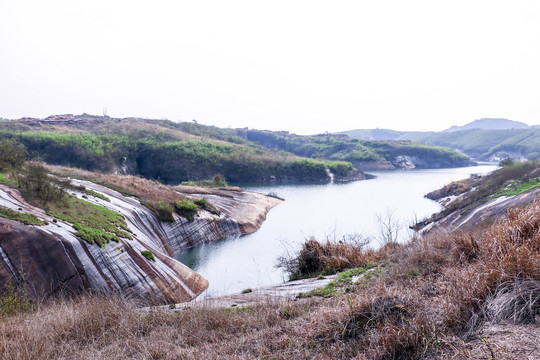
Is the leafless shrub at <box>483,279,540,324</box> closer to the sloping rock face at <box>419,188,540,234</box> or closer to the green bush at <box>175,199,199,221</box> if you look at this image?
the sloping rock face at <box>419,188,540,234</box>

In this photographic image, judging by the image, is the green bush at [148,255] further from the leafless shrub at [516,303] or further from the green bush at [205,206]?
the leafless shrub at [516,303]

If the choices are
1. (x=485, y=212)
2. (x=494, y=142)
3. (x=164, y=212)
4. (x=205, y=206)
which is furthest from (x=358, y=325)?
(x=494, y=142)

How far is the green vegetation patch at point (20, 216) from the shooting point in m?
11.7

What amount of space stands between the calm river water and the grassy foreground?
5594mm

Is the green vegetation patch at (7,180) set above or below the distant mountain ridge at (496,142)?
below

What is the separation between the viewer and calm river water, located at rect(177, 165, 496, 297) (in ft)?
60.0

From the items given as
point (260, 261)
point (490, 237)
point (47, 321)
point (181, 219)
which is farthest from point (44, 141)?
point (490, 237)

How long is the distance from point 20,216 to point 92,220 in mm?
3626

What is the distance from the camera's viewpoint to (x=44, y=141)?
58969 millimetres

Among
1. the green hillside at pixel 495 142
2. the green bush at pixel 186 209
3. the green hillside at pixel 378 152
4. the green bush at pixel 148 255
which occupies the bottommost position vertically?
the green bush at pixel 148 255

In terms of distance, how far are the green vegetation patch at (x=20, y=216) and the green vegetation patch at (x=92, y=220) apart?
4.69 feet

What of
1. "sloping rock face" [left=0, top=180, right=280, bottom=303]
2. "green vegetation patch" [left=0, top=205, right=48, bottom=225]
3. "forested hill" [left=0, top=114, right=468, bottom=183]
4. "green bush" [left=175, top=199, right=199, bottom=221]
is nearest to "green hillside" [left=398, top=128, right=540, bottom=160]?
"forested hill" [left=0, top=114, right=468, bottom=183]

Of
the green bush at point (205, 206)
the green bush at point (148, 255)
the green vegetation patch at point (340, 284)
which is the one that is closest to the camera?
the green vegetation patch at point (340, 284)

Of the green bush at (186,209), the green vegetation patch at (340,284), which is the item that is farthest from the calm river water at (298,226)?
the green vegetation patch at (340,284)
